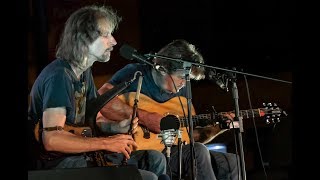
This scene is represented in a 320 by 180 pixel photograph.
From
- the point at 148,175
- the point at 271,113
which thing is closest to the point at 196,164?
the point at 148,175

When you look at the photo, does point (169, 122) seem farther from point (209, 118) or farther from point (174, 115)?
point (209, 118)

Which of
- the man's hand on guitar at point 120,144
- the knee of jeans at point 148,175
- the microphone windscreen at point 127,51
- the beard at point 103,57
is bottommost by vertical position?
the knee of jeans at point 148,175

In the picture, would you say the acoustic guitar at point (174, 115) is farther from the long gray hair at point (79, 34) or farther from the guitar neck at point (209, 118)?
the long gray hair at point (79, 34)

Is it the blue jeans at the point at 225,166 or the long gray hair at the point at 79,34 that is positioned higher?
the long gray hair at the point at 79,34

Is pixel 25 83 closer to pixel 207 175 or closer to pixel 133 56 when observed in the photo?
pixel 133 56

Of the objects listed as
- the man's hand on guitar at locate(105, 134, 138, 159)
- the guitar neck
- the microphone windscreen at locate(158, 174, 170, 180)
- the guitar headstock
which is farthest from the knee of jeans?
the guitar headstock

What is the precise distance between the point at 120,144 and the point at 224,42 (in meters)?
1.18

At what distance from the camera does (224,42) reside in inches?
136

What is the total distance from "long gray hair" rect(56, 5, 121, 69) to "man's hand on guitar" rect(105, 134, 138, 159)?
44 cm

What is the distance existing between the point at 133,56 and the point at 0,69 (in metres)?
0.79

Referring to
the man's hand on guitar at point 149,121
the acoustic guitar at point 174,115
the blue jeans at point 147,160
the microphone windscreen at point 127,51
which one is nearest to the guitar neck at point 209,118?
the acoustic guitar at point 174,115

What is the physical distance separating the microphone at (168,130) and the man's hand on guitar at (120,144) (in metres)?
0.19

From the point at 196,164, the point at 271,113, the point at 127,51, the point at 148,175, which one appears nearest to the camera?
the point at 127,51

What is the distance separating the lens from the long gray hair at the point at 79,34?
2.77 meters
